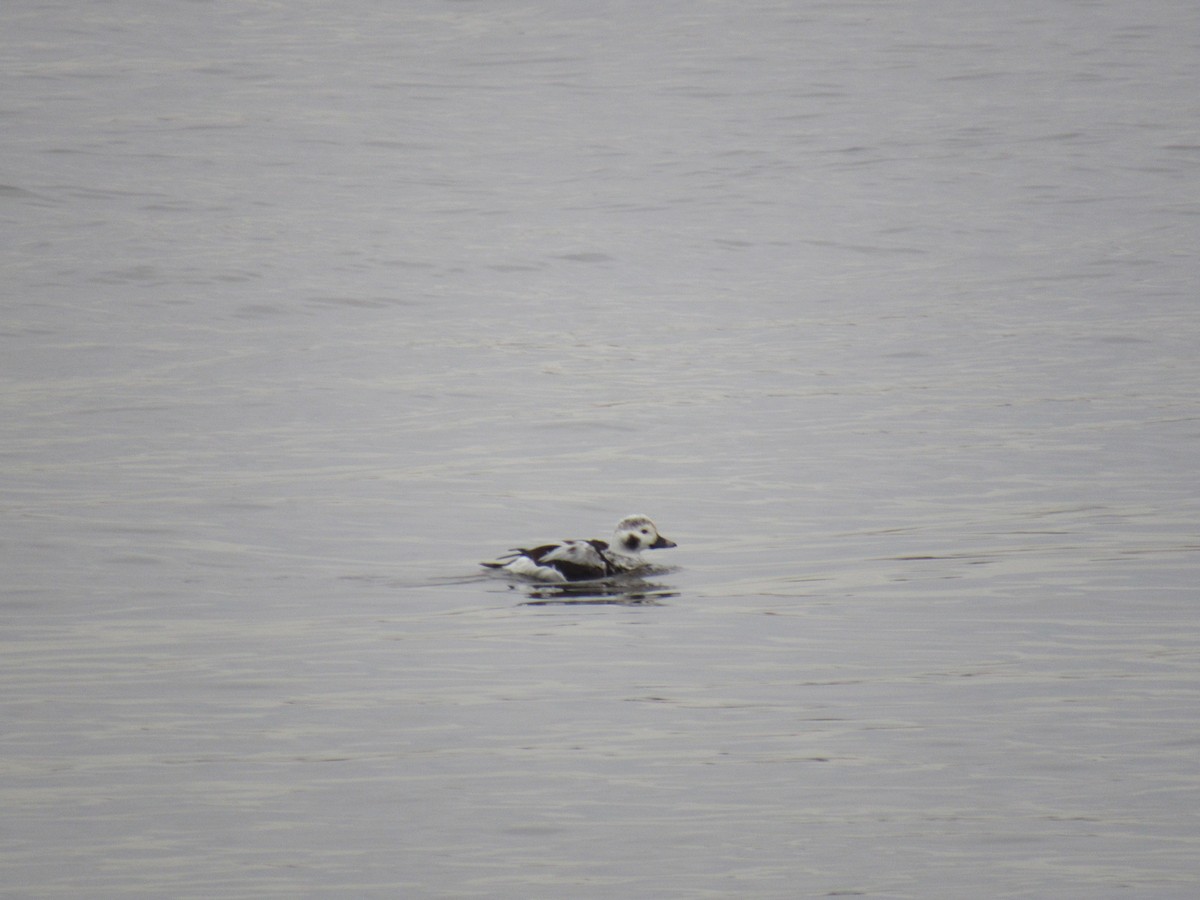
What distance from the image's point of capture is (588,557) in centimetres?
1313

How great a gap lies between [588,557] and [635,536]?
1.62 feet

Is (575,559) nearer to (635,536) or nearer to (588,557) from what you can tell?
(588,557)

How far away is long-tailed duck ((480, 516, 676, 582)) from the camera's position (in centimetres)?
1291

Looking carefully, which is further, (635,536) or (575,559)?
(635,536)

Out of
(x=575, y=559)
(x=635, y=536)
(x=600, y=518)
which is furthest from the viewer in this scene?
(x=600, y=518)

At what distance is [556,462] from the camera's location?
18656 millimetres

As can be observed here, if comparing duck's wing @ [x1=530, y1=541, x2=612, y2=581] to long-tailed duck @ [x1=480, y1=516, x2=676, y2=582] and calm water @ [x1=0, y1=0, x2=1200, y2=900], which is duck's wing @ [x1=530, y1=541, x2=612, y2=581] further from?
Answer: calm water @ [x1=0, y1=0, x2=1200, y2=900]

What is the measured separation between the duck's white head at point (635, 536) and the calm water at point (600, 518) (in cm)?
45

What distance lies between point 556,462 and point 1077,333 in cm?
1019

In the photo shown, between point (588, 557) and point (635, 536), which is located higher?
point (635, 536)

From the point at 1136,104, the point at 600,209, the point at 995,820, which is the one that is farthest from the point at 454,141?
the point at 995,820

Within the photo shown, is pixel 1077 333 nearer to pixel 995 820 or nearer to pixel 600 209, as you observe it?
pixel 995 820

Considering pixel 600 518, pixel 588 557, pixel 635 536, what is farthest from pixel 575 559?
pixel 600 518

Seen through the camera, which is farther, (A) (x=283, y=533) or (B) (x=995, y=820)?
(A) (x=283, y=533)
